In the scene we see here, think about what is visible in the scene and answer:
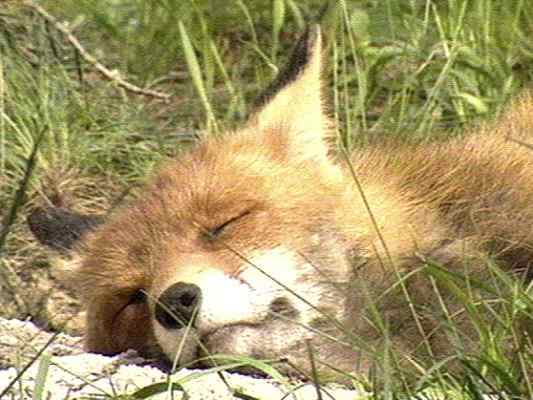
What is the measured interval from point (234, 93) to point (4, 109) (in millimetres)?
1054

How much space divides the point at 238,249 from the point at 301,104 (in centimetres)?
91

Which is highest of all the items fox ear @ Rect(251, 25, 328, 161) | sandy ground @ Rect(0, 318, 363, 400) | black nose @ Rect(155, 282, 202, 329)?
fox ear @ Rect(251, 25, 328, 161)

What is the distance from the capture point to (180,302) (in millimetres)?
3781

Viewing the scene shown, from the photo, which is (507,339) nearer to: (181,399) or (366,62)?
(181,399)

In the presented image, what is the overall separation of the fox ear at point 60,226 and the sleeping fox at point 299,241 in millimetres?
11

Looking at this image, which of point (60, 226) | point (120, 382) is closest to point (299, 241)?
point (120, 382)

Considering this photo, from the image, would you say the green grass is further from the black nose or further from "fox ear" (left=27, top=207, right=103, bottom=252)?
the black nose

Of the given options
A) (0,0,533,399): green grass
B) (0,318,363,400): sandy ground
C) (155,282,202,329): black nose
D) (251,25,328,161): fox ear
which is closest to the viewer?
(0,318,363,400): sandy ground

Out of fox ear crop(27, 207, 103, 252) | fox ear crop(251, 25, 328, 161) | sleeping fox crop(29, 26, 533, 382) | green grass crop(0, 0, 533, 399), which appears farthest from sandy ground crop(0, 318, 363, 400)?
green grass crop(0, 0, 533, 399)

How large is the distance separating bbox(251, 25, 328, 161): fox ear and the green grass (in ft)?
2.59

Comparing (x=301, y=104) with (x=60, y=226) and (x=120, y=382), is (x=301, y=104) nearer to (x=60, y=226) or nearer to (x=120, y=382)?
(x=60, y=226)

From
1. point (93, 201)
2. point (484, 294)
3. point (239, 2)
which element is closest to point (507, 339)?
point (484, 294)

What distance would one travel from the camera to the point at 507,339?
364 centimetres

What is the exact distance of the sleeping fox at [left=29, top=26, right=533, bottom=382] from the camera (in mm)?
3854
